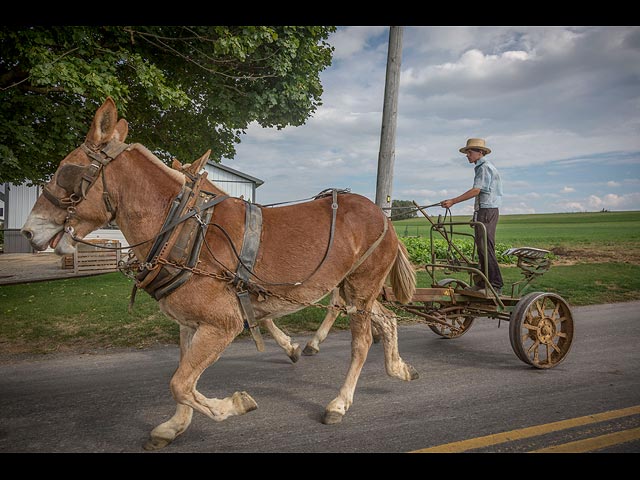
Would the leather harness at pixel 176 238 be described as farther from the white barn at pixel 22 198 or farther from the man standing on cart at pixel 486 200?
the white barn at pixel 22 198

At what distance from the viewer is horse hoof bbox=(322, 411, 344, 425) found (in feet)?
11.5

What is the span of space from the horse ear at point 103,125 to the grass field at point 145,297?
12.0 feet

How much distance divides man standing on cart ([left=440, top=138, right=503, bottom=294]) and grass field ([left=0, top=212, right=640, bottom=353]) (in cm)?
273

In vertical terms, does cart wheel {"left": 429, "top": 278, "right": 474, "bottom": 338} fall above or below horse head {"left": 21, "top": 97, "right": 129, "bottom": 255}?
below

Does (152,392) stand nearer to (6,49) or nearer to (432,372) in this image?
(432,372)

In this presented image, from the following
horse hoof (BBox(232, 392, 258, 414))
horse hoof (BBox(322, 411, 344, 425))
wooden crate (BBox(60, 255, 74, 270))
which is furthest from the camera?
wooden crate (BBox(60, 255, 74, 270))

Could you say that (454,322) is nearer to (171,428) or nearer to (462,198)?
(462,198)

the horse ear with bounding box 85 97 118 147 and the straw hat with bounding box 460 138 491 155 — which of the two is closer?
the horse ear with bounding box 85 97 118 147

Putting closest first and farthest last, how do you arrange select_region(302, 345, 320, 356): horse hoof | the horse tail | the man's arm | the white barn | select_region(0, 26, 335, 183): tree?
the horse tail → the man's arm → select_region(302, 345, 320, 356): horse hoof → select_region(0, 26, 335, 183): tree → the white barn

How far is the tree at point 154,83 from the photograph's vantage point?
6863mm

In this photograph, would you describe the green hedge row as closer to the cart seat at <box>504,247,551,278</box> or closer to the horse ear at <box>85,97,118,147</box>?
the cart seat at <box>504,247,551,278</box>

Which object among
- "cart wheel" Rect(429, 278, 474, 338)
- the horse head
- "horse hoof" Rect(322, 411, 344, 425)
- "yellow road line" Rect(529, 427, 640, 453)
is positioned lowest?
"horse hoof" Rect(322, 411, 344, 425)

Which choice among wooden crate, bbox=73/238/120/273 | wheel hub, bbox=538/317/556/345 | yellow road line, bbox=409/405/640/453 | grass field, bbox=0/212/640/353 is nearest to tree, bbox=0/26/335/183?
grass field, bbox=0/212/640/353

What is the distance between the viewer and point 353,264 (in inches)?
155
